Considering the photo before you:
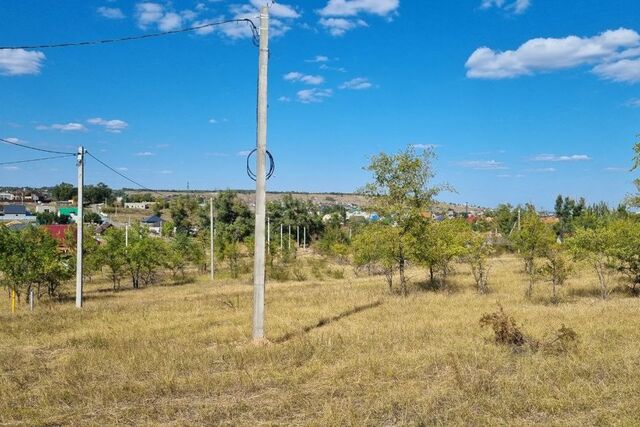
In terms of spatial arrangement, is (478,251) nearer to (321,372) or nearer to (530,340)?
(530,340)

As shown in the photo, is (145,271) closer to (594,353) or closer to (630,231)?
(630,231)

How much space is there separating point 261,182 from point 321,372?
4421 mm

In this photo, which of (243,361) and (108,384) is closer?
(108,384)

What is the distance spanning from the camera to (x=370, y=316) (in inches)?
556

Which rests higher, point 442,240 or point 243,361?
point 442,240

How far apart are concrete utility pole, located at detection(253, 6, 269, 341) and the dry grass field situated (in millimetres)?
745

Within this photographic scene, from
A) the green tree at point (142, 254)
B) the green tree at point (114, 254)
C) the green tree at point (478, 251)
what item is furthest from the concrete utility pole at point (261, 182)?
the green tree at point (114, 254)

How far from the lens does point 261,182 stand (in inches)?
426

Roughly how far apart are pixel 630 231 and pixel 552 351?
11.8 meters

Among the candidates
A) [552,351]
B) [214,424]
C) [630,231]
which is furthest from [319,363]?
[630,231]

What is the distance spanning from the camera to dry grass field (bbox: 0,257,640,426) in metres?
6.07

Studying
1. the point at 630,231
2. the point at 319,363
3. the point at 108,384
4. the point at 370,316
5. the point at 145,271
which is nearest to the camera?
the point at 108,384

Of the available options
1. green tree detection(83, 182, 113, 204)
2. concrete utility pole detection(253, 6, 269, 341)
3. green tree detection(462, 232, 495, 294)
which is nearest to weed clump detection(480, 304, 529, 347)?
concrete utility pole detection(253, 6, 269, 341)

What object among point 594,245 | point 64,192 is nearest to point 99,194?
point 64,192
